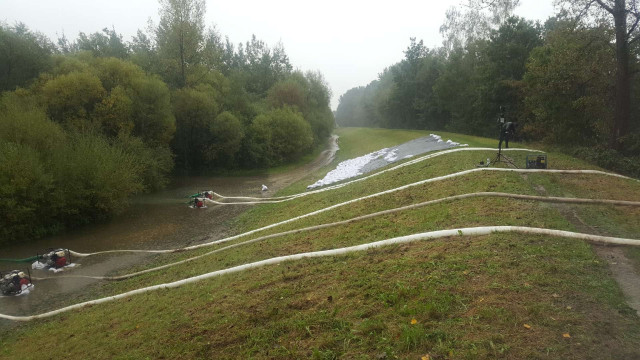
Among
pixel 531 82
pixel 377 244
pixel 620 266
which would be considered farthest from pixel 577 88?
pixel 377 244

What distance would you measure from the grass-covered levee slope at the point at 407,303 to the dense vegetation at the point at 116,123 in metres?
9.79

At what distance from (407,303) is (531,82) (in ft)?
79.8

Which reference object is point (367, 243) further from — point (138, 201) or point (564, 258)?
point (138, 201)

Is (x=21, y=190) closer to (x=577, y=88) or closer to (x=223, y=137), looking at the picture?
(x=223, y=137)

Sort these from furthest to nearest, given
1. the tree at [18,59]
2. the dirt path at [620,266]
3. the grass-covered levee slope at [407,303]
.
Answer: the tree at [18,59] → the dirt path at [620,266] → the grass-covered levee slope at [407,303]

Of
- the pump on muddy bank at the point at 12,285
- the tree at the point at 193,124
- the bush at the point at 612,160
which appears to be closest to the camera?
the pump on muddy bank at the point at 12,285

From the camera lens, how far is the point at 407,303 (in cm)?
473

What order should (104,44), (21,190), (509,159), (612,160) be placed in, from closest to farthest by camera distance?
(612,160) < (509,159) < (21,190) < (104,44)

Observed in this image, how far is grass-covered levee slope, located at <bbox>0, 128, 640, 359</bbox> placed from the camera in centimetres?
389

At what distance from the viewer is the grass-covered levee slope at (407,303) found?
153 inches

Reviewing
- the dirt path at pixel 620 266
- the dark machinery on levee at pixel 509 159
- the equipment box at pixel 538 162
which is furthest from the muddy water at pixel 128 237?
the dirt path at pixel 620 266

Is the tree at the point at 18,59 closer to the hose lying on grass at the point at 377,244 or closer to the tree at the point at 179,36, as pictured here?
the tree at the point at 179,36

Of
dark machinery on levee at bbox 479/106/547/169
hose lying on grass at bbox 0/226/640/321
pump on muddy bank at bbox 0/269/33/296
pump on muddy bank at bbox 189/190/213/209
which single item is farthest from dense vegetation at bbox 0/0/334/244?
dark machinery on levee at bbox 479/106/547/169

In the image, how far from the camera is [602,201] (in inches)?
323
